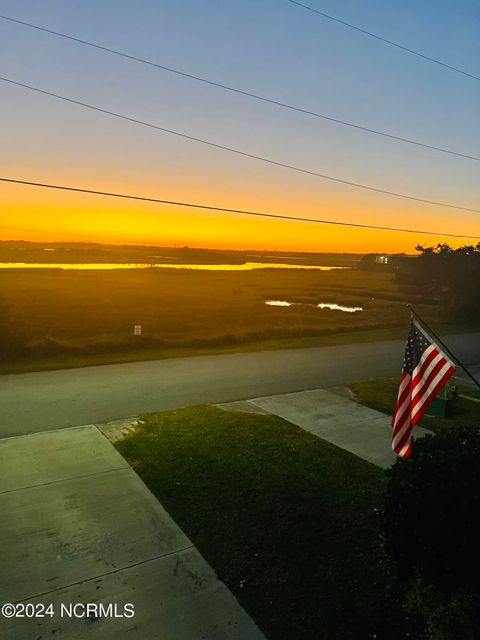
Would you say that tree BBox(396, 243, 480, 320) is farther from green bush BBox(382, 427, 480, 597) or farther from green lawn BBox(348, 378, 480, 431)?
green bush BBox(382, 427, 480, 597)

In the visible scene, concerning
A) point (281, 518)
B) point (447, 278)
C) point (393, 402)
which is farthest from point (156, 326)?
point (447, 278)

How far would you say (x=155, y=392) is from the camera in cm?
1230

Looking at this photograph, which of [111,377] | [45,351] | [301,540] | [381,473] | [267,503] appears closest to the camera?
[301,540]

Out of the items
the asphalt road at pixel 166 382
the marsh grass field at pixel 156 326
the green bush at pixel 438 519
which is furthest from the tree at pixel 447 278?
the green bush at pixel 438 519

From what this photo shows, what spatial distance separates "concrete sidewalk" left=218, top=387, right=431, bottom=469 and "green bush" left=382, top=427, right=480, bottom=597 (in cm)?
374

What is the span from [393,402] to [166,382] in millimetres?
6749

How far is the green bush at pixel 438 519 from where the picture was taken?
13.0 ft

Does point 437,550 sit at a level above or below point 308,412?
above

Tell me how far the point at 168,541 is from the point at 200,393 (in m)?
6.79

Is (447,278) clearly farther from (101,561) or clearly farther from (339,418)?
(101,561)

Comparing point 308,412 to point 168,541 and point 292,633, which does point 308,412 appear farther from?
point 292,633

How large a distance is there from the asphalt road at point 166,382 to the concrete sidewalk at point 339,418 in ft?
2.44

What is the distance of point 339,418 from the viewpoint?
10664mm

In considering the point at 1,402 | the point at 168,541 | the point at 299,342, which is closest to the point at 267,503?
the point at 168,541
